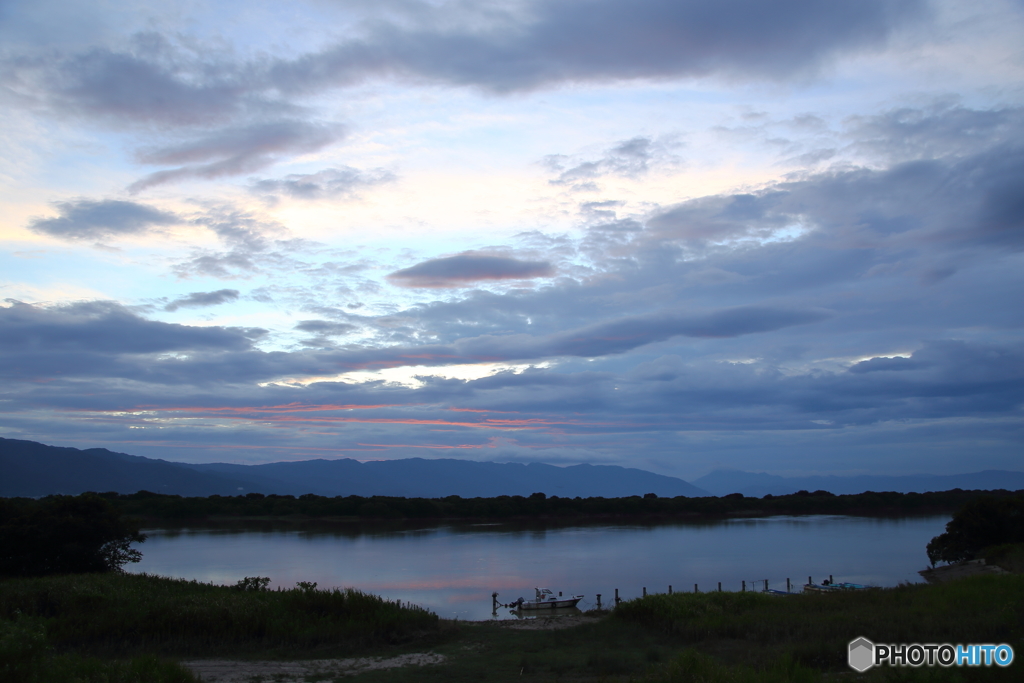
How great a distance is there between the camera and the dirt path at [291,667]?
1151 centimetres

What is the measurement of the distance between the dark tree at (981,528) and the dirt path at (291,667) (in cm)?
2878

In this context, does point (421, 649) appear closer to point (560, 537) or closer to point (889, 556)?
point (889, 556)

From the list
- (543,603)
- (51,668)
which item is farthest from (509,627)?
(51,668)

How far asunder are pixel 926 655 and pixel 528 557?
31.5 m

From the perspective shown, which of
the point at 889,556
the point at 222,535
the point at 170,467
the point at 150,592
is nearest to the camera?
the point at 150,592

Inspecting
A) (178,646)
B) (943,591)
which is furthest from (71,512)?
(943,591)

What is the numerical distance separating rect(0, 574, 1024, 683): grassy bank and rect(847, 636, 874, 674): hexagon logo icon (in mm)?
294

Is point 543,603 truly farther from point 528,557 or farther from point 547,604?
point 528,557

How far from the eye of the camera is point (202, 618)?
14.9 m

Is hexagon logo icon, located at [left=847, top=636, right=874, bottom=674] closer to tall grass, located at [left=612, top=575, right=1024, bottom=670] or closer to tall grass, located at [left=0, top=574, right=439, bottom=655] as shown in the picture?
tall grass, located at [left=612, top=575, right=1024, bottom=670]

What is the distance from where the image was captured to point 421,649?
14.6 meters

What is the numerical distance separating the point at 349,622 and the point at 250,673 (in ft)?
12.3

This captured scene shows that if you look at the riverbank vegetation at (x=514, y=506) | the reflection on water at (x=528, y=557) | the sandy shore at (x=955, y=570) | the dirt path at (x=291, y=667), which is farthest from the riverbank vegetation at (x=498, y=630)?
the riverbank vegetation at (x=514, y=506)

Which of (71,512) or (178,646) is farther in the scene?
(71,512)
